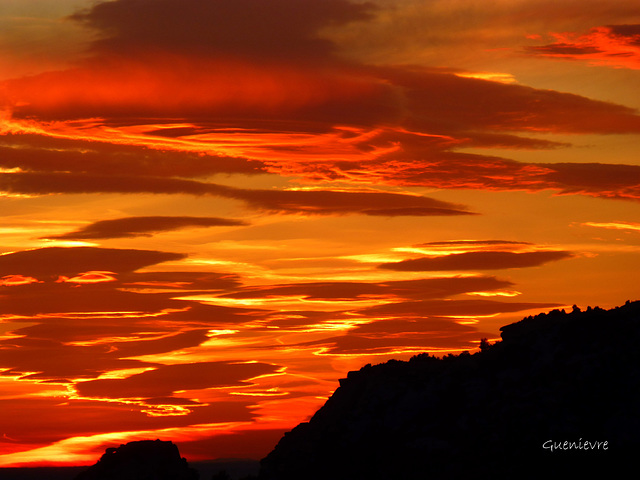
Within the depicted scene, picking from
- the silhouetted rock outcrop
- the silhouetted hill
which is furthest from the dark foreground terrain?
the silhouetted rock outcrop

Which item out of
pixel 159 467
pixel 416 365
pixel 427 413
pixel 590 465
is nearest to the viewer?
pixel 590 465

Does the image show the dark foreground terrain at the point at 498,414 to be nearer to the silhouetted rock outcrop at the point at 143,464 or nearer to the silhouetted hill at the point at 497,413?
the silhouetted hill at the point at 497,413

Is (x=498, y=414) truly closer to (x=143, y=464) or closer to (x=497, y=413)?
(x=497, y=413)

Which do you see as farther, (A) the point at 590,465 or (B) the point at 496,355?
(B) the point at 496,355

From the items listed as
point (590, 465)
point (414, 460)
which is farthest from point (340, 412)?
point (590, 465)

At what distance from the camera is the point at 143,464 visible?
151250mm

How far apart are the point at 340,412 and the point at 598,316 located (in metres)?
33.9

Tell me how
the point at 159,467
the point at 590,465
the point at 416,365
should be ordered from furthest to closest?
1. the point at 159,467
2. the point at 416,365
3. the point at 590,465

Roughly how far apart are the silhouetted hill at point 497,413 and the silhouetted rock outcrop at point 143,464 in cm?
2698

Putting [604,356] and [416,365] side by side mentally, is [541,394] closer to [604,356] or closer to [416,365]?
[604,356]

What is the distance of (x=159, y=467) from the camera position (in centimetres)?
14912

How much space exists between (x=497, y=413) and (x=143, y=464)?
61.7 m

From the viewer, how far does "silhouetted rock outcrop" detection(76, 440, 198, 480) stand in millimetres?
148625

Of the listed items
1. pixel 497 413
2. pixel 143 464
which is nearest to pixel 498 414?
pixel 497 413
